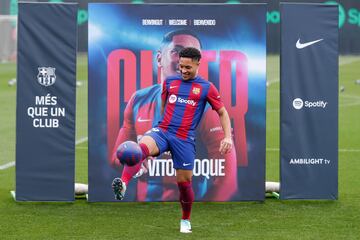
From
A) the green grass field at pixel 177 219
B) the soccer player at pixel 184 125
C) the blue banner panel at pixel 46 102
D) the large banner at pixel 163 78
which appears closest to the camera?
the green grass field at pixel 177 219

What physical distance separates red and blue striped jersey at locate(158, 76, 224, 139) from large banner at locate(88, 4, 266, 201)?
5.21 ft

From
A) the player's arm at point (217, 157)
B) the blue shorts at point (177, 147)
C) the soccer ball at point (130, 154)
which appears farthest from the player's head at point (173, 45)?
the soccer ball at point (130, 154)

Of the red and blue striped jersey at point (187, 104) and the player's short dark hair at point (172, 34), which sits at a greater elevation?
the player's short dark hair at point (172, 34)

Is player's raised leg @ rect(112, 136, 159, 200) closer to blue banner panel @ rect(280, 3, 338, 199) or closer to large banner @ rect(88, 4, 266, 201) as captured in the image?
large banner @ rect(88, 4, 266, 201)

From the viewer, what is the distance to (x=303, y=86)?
13.4m

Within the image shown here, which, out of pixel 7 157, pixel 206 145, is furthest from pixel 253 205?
pixel 7 157

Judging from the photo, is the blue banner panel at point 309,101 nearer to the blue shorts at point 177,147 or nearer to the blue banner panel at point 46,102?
the blue shorts at point 177,147

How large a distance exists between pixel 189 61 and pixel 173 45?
1.81 metres

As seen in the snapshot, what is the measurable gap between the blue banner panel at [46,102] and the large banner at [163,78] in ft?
0.87

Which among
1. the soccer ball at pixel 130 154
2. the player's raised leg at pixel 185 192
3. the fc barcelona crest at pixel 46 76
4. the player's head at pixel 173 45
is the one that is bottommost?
the player's raised leg at pixel 185 192

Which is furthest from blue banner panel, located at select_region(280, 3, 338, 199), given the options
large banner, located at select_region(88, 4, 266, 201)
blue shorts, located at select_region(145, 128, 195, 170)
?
blue shorts, located at select_region(145, 128, 195, 170)

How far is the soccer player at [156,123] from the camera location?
13258mm

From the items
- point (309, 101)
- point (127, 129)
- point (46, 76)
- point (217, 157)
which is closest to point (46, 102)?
point (46, 76)

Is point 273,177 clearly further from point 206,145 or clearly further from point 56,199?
point 56,199
